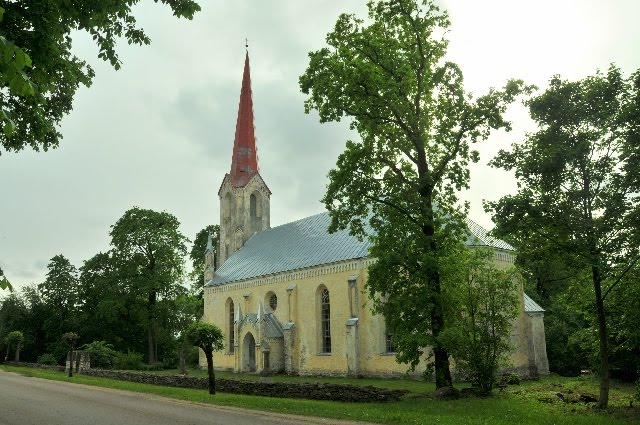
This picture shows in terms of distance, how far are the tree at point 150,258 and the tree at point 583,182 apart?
33052 millimetres

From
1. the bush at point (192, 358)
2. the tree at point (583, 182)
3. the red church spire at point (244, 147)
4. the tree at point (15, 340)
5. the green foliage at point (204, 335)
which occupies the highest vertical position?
the red church spire at point (244, 147)

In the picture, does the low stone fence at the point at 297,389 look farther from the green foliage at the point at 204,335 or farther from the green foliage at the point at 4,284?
the green foliage at the point at 4,284

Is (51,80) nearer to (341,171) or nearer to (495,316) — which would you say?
(341,171)

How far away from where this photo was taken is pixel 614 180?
45.8 feet

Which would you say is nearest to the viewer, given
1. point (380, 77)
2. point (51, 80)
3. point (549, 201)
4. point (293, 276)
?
point (51, 80)

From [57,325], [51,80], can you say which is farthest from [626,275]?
[57,325]

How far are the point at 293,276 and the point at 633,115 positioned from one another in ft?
74.4

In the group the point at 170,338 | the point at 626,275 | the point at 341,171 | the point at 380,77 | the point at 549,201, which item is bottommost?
the point at 170,338

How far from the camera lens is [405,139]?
1833cm

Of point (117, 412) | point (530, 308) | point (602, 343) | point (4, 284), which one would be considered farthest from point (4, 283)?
point (530, 308)

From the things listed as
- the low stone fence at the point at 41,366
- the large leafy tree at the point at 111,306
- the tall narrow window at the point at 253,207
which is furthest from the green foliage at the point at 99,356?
the tall narrow window at the point at 253,207

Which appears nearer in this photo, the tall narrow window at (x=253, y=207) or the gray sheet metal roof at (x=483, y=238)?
the gray sheet metal roof at (x=483, y=238)

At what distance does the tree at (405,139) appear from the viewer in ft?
55.6

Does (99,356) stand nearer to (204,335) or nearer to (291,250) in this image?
(291,250)
